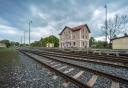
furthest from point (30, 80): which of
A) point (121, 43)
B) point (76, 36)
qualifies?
point (76, 36)

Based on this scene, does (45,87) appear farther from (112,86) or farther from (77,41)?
(77,41)

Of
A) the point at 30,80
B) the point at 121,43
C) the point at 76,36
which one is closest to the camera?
the point at 30,80

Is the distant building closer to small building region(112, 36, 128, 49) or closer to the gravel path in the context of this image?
small building region(112, 36, 128, 49)

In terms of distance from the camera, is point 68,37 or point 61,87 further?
point 68,37

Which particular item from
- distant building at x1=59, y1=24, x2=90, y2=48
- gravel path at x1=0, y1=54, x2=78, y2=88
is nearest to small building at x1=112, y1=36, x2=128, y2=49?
distant building at x1=59, y1=24, x2=90, y2=48

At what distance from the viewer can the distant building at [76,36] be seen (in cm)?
6372

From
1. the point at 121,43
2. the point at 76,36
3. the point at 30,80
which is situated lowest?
the point at 30,80

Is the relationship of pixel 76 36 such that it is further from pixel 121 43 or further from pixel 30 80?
pixel 30 80

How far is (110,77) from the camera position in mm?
6539

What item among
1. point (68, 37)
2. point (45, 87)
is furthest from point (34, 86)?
point (68, 37)

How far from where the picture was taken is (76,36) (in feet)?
216

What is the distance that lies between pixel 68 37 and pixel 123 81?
65.8m

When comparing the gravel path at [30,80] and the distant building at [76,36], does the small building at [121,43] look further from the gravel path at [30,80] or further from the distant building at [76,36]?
the gravel path at [30,80]

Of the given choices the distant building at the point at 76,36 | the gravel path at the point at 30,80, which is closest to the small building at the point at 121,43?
the distant building at the point at 76,36
